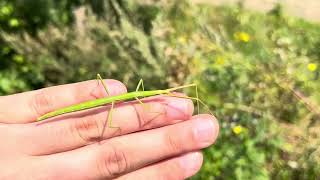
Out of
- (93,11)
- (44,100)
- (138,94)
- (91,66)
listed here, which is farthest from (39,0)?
(138,94)

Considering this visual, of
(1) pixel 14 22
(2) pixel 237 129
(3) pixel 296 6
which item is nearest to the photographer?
(2) pixel 237 129

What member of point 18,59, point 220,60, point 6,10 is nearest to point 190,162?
point 220,60

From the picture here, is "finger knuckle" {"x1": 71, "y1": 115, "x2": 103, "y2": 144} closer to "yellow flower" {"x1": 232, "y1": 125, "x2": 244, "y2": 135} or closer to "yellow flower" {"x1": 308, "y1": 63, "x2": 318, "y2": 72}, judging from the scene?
"yellow flower" {"x1": 232, "y1": 125, "x2": 244, "y2": 135}

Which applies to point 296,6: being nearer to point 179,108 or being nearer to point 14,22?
point 14,22

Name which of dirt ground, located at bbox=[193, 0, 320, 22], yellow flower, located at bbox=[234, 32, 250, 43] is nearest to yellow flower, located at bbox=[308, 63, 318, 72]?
yellow flower, located at bbox=[234, 32, 250, 43]

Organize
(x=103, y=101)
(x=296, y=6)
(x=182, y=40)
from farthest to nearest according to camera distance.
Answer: (x=296, y=6)
(x=182, y=40)
(x=103, y=101)

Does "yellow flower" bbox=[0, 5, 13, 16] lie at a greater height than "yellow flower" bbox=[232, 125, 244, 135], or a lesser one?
greater
